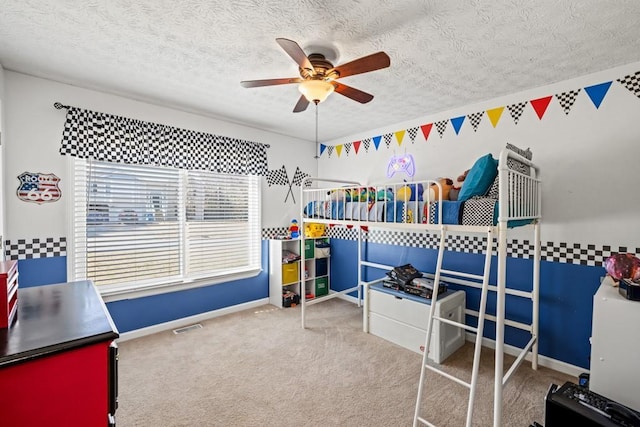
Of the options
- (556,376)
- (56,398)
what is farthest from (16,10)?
(556,376)

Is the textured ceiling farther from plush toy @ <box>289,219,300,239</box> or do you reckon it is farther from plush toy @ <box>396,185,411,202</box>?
plush toy @ <box>289,219,300,239</box>

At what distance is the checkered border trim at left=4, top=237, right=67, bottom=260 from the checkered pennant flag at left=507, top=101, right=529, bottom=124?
168 inches

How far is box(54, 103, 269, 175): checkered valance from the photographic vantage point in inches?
105

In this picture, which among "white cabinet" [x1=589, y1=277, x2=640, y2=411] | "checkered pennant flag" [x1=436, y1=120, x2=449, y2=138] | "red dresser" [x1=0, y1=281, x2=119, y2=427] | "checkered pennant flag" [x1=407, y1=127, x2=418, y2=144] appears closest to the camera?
"red dresser" [x1=0, y1=281, x2=119, y2=427]

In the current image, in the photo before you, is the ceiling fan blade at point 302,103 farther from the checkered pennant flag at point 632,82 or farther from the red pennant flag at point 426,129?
the checkered pennant flag at point 632,82

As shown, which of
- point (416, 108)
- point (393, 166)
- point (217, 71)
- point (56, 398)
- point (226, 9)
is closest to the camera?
point (56, 398)

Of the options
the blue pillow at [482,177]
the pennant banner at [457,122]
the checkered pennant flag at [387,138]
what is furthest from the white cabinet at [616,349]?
the checkered pennant flag at [387,138]

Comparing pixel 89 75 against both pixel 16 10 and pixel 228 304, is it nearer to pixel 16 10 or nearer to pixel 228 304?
pixel 16 10

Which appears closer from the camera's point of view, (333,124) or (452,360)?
(452,360)

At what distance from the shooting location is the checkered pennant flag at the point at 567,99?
239 cm

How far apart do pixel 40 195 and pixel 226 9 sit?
2312 millimetres

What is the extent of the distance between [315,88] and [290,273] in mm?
2642

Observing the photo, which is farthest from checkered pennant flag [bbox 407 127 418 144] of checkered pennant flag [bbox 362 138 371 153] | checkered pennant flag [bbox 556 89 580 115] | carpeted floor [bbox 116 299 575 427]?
carpeted floor [bbox 116 299 575 427]

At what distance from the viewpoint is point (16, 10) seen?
1.64m
